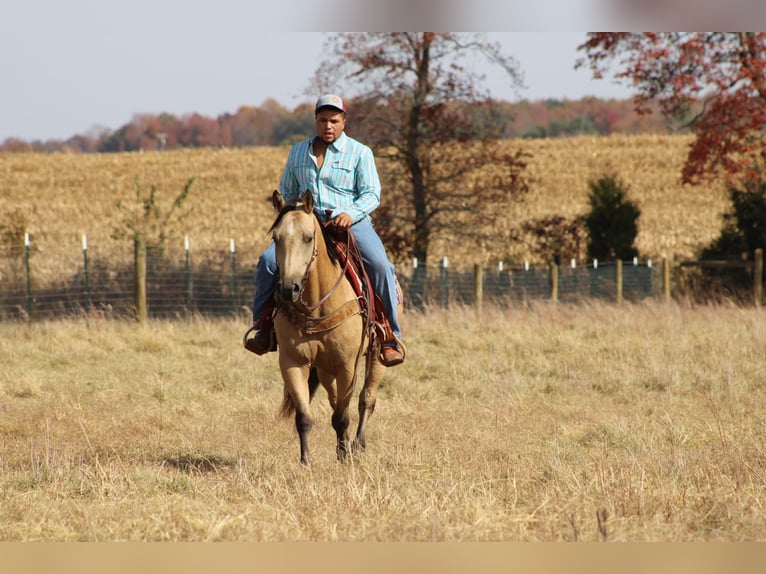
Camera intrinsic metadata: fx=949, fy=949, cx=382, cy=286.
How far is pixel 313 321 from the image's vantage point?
6.93 m

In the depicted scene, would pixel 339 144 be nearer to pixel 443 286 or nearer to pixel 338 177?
pixel 338 177

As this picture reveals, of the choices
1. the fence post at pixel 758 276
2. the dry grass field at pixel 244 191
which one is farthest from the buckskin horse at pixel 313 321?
the dry grass field at pixel 244 191

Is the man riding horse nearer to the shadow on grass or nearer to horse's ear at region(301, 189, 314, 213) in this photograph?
horse's ear at region(301, 189, 314, 213)

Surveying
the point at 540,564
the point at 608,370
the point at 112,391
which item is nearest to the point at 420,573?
the point at 540,564

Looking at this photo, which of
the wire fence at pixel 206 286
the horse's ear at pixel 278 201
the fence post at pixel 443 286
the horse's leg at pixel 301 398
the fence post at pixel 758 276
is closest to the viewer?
the horse's ear at pixel 278 201

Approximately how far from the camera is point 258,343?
7484 millimetres

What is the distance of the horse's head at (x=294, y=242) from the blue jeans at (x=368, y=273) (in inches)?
23.9

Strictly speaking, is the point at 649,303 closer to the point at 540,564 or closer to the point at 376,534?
the point at 376,534

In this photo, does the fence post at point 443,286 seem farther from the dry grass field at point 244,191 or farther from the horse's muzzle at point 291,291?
the horse's muzzle at point 291,291

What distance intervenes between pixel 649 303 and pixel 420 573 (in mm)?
16746

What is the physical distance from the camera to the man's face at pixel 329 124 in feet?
23.7

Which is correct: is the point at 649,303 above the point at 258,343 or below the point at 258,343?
below

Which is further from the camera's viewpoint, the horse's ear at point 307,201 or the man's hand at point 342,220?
the man's hand at point 342,220

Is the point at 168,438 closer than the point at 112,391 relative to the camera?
Yes
